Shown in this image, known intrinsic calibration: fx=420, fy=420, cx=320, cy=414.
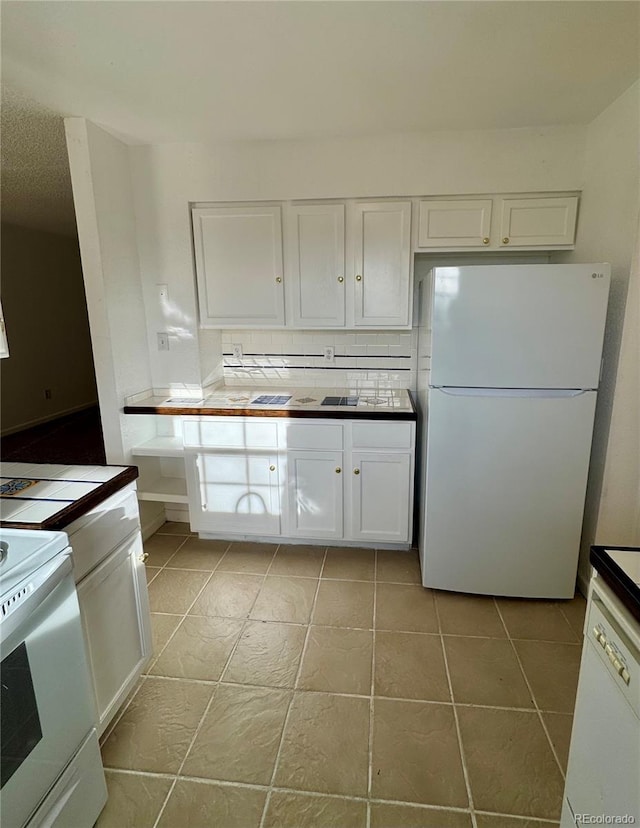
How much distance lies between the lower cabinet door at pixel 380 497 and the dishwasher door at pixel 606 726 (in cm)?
146

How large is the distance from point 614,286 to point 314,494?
189 cm

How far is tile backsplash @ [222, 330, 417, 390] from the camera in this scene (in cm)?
292

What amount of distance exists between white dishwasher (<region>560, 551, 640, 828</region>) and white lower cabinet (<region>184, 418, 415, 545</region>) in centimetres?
147

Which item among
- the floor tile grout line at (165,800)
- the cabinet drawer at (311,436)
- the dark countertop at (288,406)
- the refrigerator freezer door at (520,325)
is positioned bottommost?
the floor tile grout line at (165,800)

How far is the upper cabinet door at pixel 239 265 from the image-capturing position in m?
2.56

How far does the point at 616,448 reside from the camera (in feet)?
6.19

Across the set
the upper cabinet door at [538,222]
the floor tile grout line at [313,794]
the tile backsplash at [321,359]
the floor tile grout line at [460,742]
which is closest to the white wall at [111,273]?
the tile backsplash at [321,359]

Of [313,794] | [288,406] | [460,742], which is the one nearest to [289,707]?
[313,794]

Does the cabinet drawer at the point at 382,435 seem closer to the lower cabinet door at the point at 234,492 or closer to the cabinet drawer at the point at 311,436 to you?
the cabinet drawer at the point at 311,436

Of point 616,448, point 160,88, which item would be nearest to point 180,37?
point 160,88

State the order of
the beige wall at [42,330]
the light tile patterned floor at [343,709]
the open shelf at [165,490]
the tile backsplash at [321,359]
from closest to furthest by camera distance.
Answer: the light tile patterned floor at [343,709] < the open shelf at [165,490] < the tile backsplash at [321,359] < the beige wall at [42,330]

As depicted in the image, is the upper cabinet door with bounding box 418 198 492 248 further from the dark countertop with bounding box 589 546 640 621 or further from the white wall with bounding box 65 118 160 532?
the dark countertop with bounding box 589 546 640 621

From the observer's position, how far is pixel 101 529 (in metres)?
1.36

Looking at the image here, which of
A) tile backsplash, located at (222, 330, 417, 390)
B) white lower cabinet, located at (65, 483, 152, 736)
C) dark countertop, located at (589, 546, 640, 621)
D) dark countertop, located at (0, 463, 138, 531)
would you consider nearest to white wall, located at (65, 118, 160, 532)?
tile backsplash, located at (222, 330, 417, 390)
